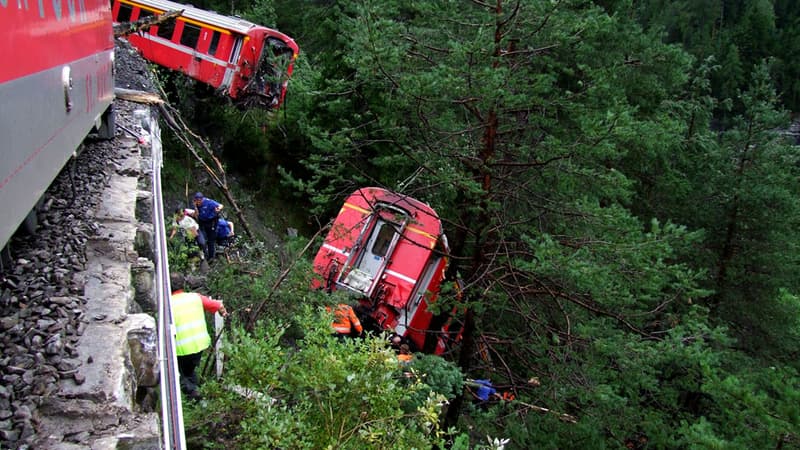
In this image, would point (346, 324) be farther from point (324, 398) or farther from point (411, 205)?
point (324, 398)

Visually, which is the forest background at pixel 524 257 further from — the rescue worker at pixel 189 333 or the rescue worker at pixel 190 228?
the rescue worker at pixel 190 228

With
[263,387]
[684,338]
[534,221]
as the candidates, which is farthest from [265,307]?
[684,338]

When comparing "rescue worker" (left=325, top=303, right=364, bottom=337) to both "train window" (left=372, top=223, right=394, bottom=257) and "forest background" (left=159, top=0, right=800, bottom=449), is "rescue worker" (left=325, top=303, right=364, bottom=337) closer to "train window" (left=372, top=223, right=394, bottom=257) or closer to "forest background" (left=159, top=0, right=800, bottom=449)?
"forest background" (left=159, top=0, right=800, bottom=449)

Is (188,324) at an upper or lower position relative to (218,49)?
upper

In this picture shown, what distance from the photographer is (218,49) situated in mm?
15820

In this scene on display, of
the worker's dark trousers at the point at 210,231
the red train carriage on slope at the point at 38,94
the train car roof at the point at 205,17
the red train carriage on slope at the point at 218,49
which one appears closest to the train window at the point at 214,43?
the red train carriage on slope at the point at 218,49

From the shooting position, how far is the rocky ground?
271cm

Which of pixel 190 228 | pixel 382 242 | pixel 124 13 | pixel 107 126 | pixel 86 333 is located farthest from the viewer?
pixel 124 13

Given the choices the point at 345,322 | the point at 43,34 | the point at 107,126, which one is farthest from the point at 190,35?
the point at 43,34

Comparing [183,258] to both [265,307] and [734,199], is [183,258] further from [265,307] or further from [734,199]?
[734,199]

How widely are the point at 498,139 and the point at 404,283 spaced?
3577mm

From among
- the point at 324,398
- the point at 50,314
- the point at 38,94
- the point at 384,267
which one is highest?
the point at 38,94

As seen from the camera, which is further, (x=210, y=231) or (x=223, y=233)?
(x=223, y=233)

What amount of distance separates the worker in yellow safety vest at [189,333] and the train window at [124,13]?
46.4 ft
